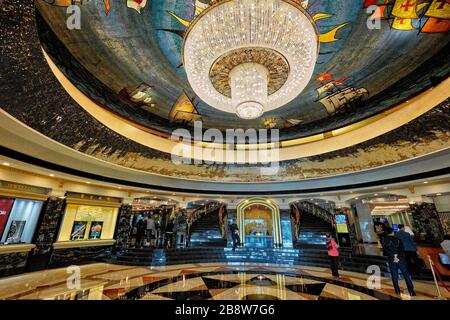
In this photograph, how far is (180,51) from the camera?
→ 4.96 m

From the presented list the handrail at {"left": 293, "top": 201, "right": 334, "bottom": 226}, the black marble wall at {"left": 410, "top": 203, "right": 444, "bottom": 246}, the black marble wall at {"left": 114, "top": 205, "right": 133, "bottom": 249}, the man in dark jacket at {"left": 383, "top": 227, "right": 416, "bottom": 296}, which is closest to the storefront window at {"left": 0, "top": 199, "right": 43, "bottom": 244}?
the black marble wall at {"left": 114, "top": 205, "right": 133, "bottom": 249}

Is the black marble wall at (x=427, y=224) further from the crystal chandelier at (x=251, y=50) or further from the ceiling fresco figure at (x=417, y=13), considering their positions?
the crystal chandelier at (x=251, y=50)

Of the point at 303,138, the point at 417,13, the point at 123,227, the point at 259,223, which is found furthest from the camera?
the point at 259,223

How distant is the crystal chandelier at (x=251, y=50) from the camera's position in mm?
2783

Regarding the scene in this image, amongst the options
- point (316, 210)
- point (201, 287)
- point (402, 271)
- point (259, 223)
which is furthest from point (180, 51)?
point (316, 210)

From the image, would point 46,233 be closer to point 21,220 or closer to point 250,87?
point 21,220

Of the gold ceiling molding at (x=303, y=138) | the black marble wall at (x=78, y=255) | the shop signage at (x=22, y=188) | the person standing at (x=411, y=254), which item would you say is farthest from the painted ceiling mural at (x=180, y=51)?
the black marble wall at (x=78, y=255)

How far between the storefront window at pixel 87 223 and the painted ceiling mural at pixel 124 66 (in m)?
3.34

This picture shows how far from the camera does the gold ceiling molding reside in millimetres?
5273

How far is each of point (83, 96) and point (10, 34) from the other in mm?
2987

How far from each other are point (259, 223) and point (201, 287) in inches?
363

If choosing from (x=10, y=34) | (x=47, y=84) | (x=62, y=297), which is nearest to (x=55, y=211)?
(x=62, y=297)

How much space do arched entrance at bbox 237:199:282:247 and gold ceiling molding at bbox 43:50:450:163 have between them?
3.87m
